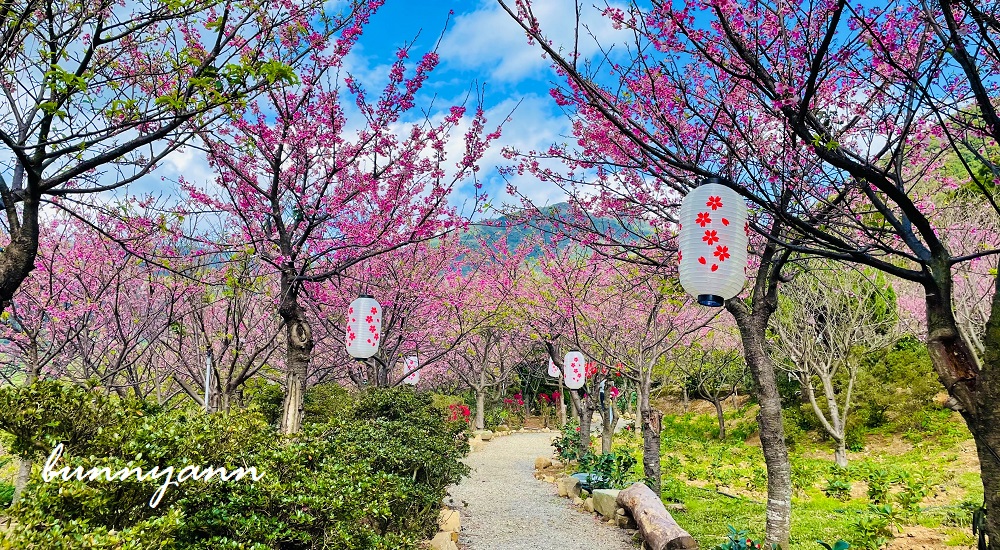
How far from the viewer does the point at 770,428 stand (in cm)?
464

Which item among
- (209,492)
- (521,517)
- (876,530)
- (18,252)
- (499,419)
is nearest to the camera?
(209,492)

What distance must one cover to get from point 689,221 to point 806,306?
11.0m

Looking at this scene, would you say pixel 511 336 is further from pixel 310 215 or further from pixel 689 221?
pixel 689 221

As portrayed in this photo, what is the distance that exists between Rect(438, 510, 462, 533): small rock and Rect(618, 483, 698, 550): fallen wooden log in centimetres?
225

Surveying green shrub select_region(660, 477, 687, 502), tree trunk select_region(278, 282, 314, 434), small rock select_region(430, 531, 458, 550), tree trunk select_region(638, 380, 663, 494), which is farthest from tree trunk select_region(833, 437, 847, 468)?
tree trunk select_region(278, 282, 314, 434)

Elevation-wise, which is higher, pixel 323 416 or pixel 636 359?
pixel 636 359

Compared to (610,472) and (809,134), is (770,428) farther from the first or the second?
(610,472)

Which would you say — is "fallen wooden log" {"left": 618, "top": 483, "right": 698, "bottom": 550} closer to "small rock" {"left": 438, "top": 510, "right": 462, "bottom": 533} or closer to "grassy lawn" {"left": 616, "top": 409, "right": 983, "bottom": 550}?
"grassy lawn" {"left": 616, "top": 409, "right": 983, "bottom": 550}

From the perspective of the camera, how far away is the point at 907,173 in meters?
5.89

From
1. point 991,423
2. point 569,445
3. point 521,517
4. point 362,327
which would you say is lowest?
point 521,517

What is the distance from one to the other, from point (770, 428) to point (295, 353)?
15.7ft

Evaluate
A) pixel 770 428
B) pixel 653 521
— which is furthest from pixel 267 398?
pixel 770 428

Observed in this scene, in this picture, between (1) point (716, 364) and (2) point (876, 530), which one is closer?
(2) point (876, 530)

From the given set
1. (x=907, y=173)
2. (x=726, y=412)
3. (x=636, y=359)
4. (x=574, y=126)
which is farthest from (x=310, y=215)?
(x=726, y=412)
